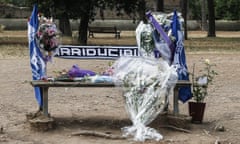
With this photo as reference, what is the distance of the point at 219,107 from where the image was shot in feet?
34.0

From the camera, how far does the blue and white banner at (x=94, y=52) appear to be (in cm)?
861

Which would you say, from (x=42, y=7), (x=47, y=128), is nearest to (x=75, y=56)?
(x=47, y=128)

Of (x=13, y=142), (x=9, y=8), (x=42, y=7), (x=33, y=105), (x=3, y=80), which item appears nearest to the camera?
(x=13, y=142)

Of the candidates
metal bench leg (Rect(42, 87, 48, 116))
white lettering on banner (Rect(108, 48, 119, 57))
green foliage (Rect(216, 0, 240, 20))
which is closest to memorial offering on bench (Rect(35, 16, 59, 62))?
metal bench leg (Rect(42, 87, 48, 116))

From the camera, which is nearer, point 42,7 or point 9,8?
point 42,7

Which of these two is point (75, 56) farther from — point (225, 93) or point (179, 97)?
point (225, 93)

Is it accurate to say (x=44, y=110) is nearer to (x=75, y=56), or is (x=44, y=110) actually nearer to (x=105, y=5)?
(x=75, y=56)

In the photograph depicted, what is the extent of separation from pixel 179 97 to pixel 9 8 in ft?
170

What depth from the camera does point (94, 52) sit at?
862 cm

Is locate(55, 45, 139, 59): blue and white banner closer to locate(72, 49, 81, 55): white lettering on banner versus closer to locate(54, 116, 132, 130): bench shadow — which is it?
locate(72, 49, 81, 55): white lettering on banner

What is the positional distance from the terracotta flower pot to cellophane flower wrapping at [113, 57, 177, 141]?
40.9 inches

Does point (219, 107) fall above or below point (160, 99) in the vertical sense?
below

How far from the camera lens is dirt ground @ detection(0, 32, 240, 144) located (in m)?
7.67

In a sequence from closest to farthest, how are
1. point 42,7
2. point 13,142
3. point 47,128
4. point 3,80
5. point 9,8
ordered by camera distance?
point 13,142 < point 47,128 < point 3,80 < point 42,7 < point 9,8
